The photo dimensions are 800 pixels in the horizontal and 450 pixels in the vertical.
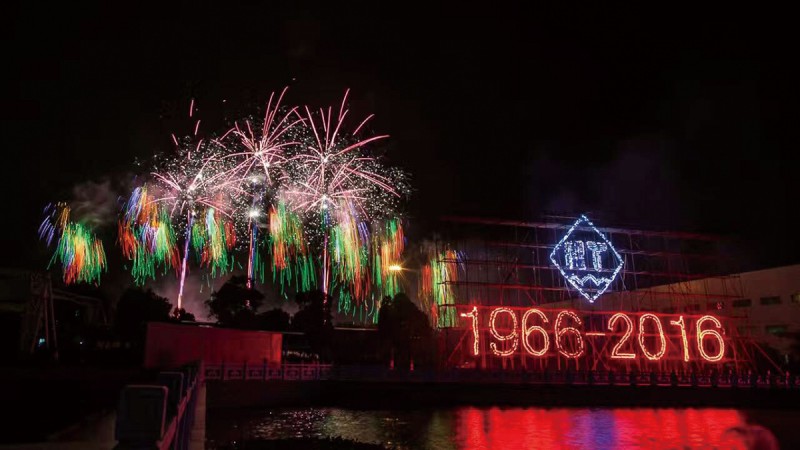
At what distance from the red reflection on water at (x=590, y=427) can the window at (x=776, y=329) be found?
1409 cm

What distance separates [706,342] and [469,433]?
27927 mm

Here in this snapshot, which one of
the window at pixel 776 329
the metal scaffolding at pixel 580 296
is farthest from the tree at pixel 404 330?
the window at pixel 776 329

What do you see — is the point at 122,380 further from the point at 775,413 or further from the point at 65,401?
the point at 775,413

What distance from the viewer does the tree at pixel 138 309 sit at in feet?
130

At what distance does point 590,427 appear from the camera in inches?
941

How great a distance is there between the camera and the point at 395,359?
141 feet

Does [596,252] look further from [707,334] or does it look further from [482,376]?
[482,376]

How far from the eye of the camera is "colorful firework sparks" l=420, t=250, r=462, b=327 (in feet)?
124

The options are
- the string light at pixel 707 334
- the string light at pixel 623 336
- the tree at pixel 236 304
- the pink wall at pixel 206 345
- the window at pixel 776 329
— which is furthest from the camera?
the window at pixel 776 329

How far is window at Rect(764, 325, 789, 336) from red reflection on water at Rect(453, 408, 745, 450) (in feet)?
46.2

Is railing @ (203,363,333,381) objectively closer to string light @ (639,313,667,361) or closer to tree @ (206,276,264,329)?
tree @ (206,276,264,329)

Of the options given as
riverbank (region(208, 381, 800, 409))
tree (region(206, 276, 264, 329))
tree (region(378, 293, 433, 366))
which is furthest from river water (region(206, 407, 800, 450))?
tree (region(206, 276, 264, 329))

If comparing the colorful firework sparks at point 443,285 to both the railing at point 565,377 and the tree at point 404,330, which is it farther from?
the railing at point 565,377

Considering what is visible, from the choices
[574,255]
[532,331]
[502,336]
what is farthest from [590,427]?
[574,255]
